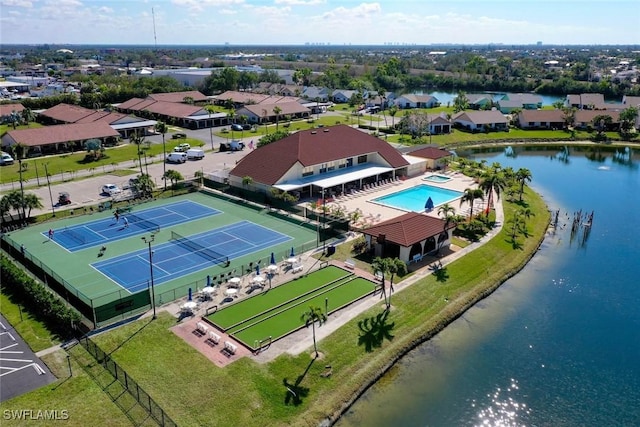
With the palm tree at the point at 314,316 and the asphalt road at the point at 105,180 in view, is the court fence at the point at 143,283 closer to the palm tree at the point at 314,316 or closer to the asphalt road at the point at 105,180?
the palm tree at the point at 314,316

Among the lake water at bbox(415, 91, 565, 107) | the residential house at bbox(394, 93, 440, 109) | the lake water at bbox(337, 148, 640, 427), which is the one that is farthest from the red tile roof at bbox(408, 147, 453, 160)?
the lake water at bbox(415, 91, 565, 107)

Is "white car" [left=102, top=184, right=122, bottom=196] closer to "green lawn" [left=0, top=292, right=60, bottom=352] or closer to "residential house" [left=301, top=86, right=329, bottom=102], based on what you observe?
"green lawn" [left=0, top=292, right=60, bottom=352]

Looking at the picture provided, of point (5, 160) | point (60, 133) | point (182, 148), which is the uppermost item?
point (60, 133)

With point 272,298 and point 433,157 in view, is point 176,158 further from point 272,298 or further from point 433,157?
point 272,298

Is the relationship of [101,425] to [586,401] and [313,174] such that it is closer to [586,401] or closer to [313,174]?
[586,401]

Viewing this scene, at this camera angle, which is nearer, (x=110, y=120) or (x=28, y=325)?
(x=28, y=325)

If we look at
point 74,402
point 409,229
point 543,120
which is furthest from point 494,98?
point 74,402
